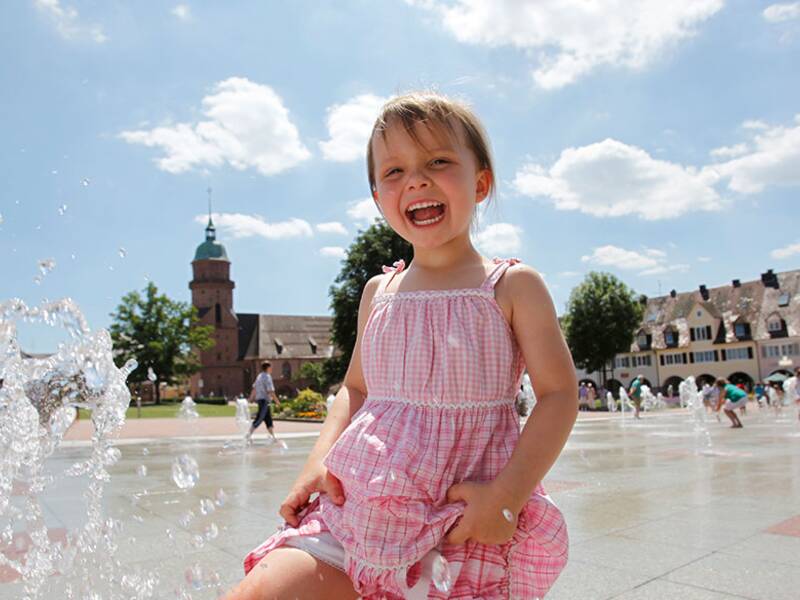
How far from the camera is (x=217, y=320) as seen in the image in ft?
318

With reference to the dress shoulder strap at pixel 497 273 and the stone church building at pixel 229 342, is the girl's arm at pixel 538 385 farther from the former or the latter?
the stone church building at pixel 229 342

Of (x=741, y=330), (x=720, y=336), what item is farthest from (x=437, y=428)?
(x=720, y=336)

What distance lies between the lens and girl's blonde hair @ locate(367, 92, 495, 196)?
1614mm

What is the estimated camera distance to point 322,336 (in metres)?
100

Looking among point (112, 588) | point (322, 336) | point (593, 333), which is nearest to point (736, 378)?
point (593, 333)

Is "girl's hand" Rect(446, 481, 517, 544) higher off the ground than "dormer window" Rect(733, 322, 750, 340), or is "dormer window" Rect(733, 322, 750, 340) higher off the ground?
"dormer window" Rect(733, 322, 750, 340)

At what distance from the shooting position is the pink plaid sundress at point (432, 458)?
4.45 feet

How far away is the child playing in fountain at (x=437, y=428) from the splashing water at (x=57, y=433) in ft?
7.39

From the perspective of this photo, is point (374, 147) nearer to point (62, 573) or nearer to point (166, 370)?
point (62, 573)

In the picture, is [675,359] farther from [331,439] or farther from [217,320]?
[331,439]

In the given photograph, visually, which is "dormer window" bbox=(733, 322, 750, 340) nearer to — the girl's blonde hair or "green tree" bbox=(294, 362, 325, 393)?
"green tree" bbox=(294, 362, 325, 393)

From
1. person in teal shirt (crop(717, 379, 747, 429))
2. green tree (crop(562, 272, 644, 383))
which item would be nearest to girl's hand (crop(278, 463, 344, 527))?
person in teal shirt (crop(717, 379, 747, 429))

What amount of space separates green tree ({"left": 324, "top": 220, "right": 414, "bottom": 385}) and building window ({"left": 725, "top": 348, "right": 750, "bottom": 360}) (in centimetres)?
3466

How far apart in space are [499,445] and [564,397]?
0.18m
